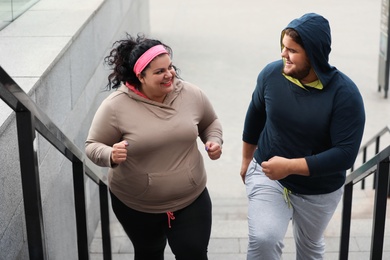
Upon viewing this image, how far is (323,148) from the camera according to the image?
350 cm

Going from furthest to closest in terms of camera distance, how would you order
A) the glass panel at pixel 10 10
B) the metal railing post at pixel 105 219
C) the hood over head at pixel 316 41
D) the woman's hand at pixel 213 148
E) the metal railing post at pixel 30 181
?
1. the glass panel at pixel 10 10
2. the metal railing post at pixel 105 219
3. the woman's hand at pixel 213 148
4. the hood over head at pixel 316 41
5. the metal railing post at pixel 30 181

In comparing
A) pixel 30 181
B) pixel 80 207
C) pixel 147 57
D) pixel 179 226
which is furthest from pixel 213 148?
pixel 30 181

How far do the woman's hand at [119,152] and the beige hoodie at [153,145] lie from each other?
6 centimetres

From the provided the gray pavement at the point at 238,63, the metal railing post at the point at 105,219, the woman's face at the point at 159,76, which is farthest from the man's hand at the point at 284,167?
the gray pavement at the point at 238,63

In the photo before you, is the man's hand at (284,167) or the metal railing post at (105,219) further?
the metal railing post at (105,219)

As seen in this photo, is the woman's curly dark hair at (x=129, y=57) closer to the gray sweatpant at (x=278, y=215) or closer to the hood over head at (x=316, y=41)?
the hood over head at (x=316, y=41)

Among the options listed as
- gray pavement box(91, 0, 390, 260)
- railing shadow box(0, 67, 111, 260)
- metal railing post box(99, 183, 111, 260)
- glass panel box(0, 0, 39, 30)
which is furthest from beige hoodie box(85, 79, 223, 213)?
glass panel box(0, 0, 39, 30)

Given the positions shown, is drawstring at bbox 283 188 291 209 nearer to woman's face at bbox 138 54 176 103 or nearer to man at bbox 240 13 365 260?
man at bbox 240 13 365 260

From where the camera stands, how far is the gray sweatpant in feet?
11.4

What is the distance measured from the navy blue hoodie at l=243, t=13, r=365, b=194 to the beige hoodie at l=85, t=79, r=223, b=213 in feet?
1.24

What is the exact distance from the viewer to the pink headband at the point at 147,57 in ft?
11.3

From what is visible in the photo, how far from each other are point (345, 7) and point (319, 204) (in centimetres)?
1292

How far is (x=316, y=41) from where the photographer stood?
331 centimetres

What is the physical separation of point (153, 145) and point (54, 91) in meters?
1.10
